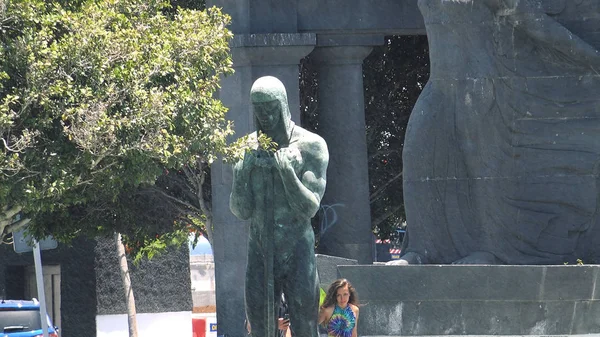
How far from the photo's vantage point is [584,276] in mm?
15492

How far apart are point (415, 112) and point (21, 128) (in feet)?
14.7

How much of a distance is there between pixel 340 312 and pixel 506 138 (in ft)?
13.9

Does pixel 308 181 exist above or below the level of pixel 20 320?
above

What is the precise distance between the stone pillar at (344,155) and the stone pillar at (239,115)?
Answer: 3.13 feet

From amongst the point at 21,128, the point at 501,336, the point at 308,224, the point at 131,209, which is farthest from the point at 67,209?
the point at 308,224

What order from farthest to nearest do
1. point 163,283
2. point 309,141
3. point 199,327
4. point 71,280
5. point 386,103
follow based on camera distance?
point 163,283
point 71,280
point 199,327
point 386,103
point 309,141

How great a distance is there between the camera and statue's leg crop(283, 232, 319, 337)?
40.5 feet

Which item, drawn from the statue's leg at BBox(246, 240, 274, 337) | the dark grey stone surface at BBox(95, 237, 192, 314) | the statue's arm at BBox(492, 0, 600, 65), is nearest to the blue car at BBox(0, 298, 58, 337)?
the statue's arm at BBox(492, 0, 600, 65)

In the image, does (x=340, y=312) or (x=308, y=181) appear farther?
(x=340, y=312)

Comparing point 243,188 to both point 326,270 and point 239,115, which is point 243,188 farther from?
point 239,115

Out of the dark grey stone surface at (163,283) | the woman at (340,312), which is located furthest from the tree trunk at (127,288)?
the woman at (340,312)

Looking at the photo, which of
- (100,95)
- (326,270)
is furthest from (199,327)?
(326,270)

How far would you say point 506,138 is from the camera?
1709 centimetres

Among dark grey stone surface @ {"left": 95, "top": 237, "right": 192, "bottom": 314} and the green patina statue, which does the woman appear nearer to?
the green patina statue
